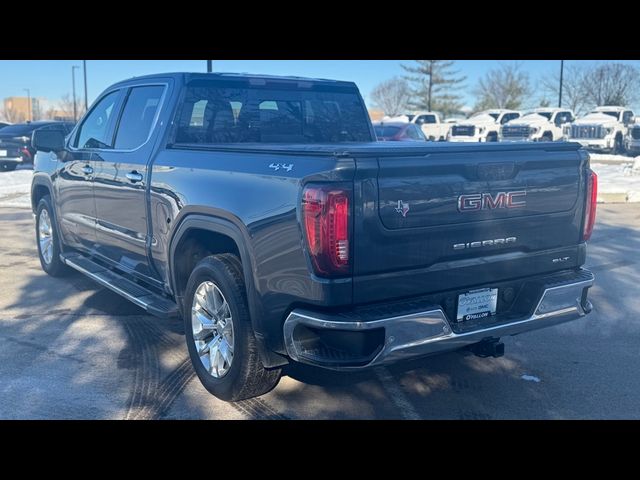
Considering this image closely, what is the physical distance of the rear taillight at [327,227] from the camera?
321 cm

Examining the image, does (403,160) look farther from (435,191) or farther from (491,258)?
(491,258)

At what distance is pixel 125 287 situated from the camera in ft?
17.2

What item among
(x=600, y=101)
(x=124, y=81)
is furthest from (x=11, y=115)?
(x=124, y=81)

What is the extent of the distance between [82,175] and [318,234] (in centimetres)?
352

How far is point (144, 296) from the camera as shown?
495 centimetres

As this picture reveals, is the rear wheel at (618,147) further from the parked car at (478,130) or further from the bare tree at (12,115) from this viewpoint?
the bare tree at (12,115)

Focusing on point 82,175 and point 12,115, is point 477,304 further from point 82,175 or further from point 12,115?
point 12,115

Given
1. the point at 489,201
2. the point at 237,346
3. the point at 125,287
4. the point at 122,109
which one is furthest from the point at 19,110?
the point at 489,201

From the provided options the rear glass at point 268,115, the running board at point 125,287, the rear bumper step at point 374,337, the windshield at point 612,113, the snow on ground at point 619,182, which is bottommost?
the snow on ground at point 619,182

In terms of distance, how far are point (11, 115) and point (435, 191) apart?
311ft

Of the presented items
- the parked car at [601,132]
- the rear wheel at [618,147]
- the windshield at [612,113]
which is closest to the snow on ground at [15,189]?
the parked car at [601,132]

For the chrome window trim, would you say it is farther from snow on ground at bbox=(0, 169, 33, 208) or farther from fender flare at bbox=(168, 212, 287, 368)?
snow on ground at bbox=(0, 169, 33, 208)

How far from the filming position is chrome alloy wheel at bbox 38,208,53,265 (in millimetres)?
7324

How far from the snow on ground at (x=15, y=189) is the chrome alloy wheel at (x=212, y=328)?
1041cm
